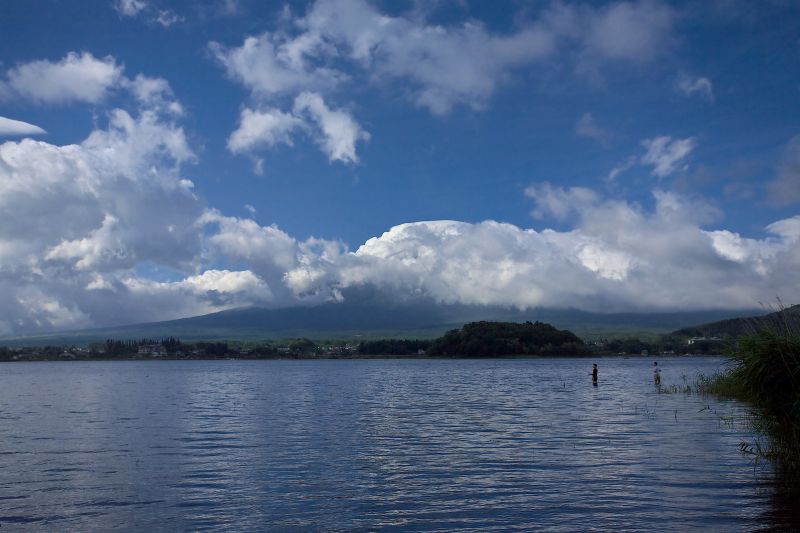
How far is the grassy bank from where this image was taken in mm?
20531

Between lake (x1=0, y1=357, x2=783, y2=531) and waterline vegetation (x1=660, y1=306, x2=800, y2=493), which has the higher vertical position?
waterline vegetation (x1=660, y1=306, x2=800, y2=493)

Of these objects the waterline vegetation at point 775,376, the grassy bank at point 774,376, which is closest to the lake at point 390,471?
the waterline vegetation at point 775,376

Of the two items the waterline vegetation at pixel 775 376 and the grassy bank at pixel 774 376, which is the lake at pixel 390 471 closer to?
the waterline vegetation at pixel 775 376

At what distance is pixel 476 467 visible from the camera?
25922 millimetres

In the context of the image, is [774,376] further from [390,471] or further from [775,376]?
[390,471]

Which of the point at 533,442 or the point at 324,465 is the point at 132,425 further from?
the point at 533,442

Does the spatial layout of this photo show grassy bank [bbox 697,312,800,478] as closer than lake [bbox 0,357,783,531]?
No

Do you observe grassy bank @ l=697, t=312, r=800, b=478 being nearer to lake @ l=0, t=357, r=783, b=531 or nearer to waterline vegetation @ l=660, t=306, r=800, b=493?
waterline vegetation @ l=660, t=306, r=800, b=493

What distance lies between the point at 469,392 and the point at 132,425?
3601cm

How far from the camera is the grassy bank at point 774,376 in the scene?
20.5 metres

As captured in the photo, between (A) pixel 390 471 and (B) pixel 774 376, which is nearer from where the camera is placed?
(B) pixel 774 376

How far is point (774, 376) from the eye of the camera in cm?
2062

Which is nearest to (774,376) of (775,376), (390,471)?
(775,376)

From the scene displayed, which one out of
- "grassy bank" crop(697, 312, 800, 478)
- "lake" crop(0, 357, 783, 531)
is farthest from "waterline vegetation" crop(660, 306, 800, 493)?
"lake" crop(0, 357, 783, 531)
